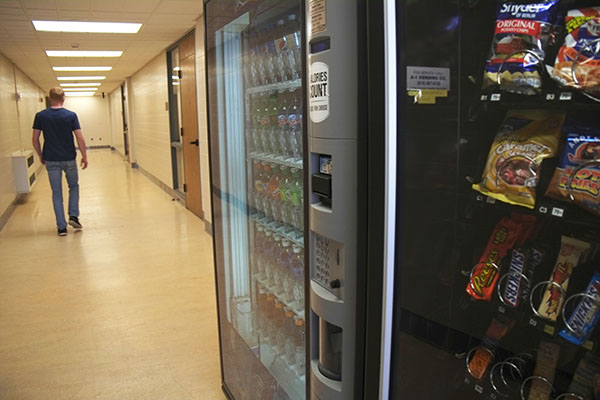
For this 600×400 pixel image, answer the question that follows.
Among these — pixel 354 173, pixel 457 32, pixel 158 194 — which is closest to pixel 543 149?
pixel 457 32

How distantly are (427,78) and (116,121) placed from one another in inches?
853

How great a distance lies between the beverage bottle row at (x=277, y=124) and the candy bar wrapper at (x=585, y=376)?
1105mm

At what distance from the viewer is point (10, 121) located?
29.3ft

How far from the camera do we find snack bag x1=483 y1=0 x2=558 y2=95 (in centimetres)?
109

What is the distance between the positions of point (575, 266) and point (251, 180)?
142 cm

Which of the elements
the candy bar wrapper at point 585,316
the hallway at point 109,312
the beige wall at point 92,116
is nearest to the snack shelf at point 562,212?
the candy bar wrapper at point 585,316

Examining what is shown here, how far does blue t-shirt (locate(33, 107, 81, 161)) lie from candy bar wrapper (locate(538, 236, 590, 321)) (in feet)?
19.6

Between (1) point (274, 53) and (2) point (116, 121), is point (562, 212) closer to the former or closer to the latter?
(1) point (274, 53)

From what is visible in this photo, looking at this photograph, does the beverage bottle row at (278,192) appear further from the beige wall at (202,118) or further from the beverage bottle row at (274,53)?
the beige wall at (202,118)

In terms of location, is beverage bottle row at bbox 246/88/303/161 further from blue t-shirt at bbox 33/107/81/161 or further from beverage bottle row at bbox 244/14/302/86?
blue t-shirt at bbox 33/107/81/161

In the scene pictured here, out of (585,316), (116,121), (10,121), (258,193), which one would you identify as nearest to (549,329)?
(585,316)

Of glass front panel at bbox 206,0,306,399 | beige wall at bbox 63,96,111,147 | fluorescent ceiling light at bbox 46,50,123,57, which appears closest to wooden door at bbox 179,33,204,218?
fluorescent ceiling light at bbox 46,50,123,57

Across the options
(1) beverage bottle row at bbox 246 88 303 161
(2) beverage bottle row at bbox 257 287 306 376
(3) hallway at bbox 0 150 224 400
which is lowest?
(3) hallway at bbox 0 150 224 400

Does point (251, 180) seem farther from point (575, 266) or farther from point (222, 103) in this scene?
point (575, 266)
